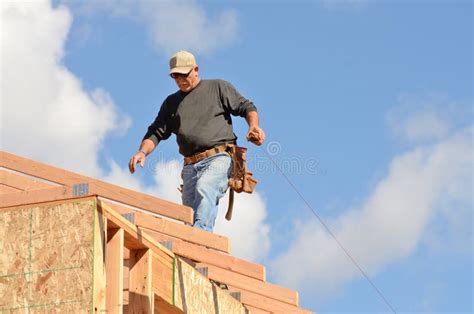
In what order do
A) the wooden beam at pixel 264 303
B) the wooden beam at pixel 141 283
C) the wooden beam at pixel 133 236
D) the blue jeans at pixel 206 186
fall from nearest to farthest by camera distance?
the wooden beam at pixel 133 236
the wooden beam at pixel 141 283
the blue jeans at pixel 206 186
the wooden beam at pixel 264 303

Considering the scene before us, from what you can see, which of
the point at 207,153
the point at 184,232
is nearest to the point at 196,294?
the point at 184,232

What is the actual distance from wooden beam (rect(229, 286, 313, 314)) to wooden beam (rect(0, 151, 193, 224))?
211 cm

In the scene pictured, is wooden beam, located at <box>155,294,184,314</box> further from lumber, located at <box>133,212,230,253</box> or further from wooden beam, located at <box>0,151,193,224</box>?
wooden beam, located at <box>0,151,193,224</box>

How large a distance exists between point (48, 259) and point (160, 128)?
144 inches

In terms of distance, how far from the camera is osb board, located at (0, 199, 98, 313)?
818 cm

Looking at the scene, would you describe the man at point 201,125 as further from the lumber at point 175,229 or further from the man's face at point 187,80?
the lumber at point 175,229

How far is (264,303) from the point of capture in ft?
39.0

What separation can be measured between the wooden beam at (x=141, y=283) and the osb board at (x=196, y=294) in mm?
636

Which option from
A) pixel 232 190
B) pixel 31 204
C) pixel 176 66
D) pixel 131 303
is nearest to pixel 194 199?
pixel 232 190

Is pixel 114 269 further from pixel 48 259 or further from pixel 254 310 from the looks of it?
pixel 254 310

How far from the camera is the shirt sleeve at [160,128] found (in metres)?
11.7

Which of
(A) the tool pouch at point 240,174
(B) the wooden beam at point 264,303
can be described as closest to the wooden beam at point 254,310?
(B) the wooden beam at point 264,303

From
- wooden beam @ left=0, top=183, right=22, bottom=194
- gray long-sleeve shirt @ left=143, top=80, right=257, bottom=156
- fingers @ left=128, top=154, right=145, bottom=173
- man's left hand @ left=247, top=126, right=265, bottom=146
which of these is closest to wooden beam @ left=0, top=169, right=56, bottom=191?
wooden beam @ left=0, top=183, right=22, bottom=194

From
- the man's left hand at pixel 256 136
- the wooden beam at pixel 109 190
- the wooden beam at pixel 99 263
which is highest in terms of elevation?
the man's left hand at pixel 256 136
